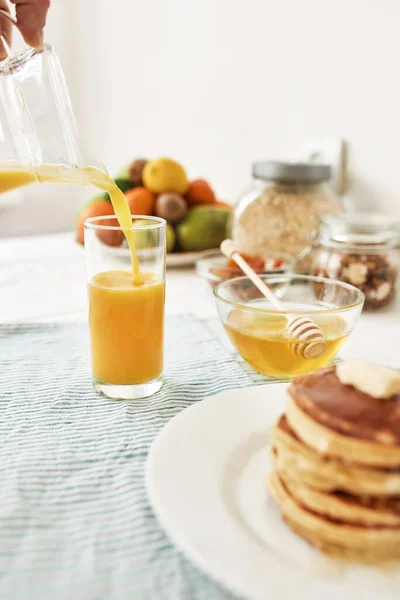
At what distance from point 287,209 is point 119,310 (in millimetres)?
679

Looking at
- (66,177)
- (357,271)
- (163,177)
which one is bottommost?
(357,271)

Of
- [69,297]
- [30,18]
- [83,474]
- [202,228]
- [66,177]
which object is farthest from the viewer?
[202,228]

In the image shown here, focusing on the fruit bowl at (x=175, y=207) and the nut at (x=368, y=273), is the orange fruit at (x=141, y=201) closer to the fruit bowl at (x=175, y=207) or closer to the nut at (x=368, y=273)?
the fruit bowl at (x=175, y=207)

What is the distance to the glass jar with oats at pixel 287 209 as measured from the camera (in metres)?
1.39

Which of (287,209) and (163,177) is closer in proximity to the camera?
(287,209)

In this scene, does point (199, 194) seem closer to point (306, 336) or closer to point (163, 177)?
point (163, 177)

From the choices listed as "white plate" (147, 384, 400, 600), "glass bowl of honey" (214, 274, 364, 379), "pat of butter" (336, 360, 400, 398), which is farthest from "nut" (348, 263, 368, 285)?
"pat of butter" (336, 360, 400, 398)

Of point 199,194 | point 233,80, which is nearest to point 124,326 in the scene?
point 199,194

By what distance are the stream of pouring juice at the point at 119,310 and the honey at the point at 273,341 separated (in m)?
0.14

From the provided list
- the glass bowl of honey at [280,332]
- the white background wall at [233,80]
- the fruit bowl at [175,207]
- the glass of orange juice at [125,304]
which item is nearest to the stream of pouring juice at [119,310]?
the glass of orange juice at [125,304]

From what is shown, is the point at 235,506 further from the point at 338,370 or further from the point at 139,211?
the point at 139,211

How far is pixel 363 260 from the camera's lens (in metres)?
1.20

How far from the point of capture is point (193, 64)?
212cm

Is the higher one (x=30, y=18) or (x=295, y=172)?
(x=30, y=18)
